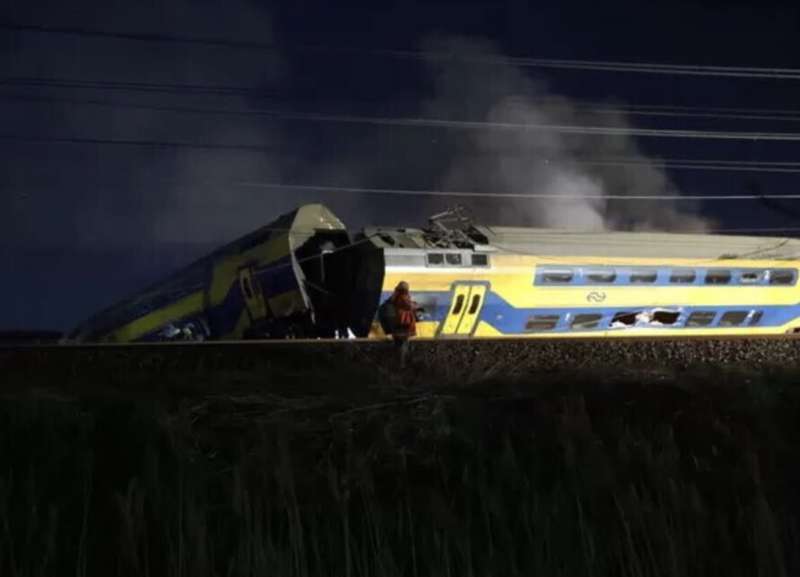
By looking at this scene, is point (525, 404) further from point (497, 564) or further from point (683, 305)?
point (683, 305)

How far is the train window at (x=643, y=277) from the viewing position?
21094 millimetres

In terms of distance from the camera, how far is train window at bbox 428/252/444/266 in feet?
62.7

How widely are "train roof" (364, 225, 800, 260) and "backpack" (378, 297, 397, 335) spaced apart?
1.31 meters

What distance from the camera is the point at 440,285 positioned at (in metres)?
19.0

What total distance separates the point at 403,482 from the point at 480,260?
46.4ft

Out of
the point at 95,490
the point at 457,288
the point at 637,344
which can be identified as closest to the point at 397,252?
the point at 457,288

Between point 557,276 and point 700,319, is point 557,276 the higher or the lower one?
the lower one

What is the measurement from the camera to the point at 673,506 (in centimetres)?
509

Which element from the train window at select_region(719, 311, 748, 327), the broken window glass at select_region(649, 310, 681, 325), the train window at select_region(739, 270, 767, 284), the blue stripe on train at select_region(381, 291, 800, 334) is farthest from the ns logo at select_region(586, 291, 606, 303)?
the train window at select_region(739, 270, 767, 284)

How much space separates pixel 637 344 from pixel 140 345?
721 centimetres

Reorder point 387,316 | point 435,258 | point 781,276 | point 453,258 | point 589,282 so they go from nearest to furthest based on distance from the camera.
Result: point 387,316 → point 435,258 → point 453,258 → point 589,282 → point 781,276

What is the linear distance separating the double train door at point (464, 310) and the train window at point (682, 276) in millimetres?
4875

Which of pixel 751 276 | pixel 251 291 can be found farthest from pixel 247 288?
pixel 751 276

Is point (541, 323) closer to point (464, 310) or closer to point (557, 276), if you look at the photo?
point (557, 276)
